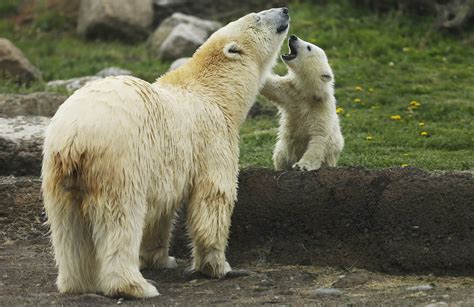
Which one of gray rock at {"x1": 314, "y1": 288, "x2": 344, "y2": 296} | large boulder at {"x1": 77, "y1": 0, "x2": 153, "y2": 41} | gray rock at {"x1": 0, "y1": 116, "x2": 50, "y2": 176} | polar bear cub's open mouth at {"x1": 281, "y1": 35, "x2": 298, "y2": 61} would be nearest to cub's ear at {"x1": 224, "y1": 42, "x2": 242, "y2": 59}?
polar bear cub's open mouth at {"x1": 281, "y1": 35, "x2": 298, "y2": 61}

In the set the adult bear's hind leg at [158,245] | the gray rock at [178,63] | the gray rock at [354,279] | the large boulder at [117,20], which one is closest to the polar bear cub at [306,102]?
the adult bear's hind leg at [158,245]

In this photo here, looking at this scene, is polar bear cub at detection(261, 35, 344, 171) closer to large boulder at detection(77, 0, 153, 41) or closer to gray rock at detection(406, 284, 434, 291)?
gray rock at detection(406, 284, 434, 291)

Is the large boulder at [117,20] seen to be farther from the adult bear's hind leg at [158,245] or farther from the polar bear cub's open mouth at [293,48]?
the adult bear's hind leg at [158,245]

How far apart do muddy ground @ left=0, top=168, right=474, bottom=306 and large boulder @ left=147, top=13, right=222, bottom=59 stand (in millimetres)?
8376

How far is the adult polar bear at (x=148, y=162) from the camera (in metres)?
6.41

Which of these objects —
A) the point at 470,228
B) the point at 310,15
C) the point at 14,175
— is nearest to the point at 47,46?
the point at 310,15

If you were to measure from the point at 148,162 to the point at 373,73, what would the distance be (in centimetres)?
856

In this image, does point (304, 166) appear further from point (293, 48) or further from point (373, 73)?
point (373, 73)

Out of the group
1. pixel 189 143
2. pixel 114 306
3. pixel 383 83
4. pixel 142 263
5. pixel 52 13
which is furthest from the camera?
pixel 52 13

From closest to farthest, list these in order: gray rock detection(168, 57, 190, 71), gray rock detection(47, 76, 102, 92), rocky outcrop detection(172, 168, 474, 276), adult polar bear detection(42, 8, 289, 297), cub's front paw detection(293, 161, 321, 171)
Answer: adult polar bear detection(42, 8, 289, 297), rocky outcrop detection(172, 168, 474, 276), cub's front paw detection(293, 161, 321, 171), gray rock detection(47, 76, 102, 92), gray rock detection(168, 57, 190, 71)

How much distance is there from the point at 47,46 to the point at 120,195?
1190 centimetres

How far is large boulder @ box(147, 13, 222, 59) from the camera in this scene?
54.2ft

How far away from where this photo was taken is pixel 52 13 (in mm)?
19047

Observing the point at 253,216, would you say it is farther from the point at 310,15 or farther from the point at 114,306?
the point at 310,15
